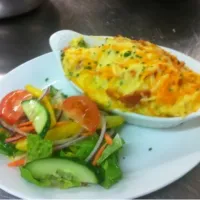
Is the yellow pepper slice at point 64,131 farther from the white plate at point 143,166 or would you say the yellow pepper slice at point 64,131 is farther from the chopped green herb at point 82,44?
the chopped green herb at point 82,44

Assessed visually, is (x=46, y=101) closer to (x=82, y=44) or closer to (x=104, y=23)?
(x=82, y=44)

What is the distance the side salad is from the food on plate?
48 mm

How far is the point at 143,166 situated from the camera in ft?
2.88

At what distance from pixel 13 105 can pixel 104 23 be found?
71cm

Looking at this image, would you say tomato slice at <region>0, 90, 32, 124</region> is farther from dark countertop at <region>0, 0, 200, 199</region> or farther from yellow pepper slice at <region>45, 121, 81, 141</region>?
dark countertop at <region>0, 0, 200, 199</region>

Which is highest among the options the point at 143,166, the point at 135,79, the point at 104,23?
the point at 135,79

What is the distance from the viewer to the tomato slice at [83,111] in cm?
88

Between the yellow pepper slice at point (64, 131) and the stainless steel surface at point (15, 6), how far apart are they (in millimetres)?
702

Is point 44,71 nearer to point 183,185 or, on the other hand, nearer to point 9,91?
point 9,91

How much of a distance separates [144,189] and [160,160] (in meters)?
0.10

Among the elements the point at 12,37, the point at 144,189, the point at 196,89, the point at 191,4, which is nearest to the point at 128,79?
the point at 196,89

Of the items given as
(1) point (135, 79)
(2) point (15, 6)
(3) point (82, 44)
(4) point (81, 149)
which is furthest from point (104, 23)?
(4) point (81, 149)

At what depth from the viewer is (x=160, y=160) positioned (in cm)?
88

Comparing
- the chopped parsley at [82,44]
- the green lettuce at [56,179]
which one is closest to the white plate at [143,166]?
the green lettuce at [56,179]
